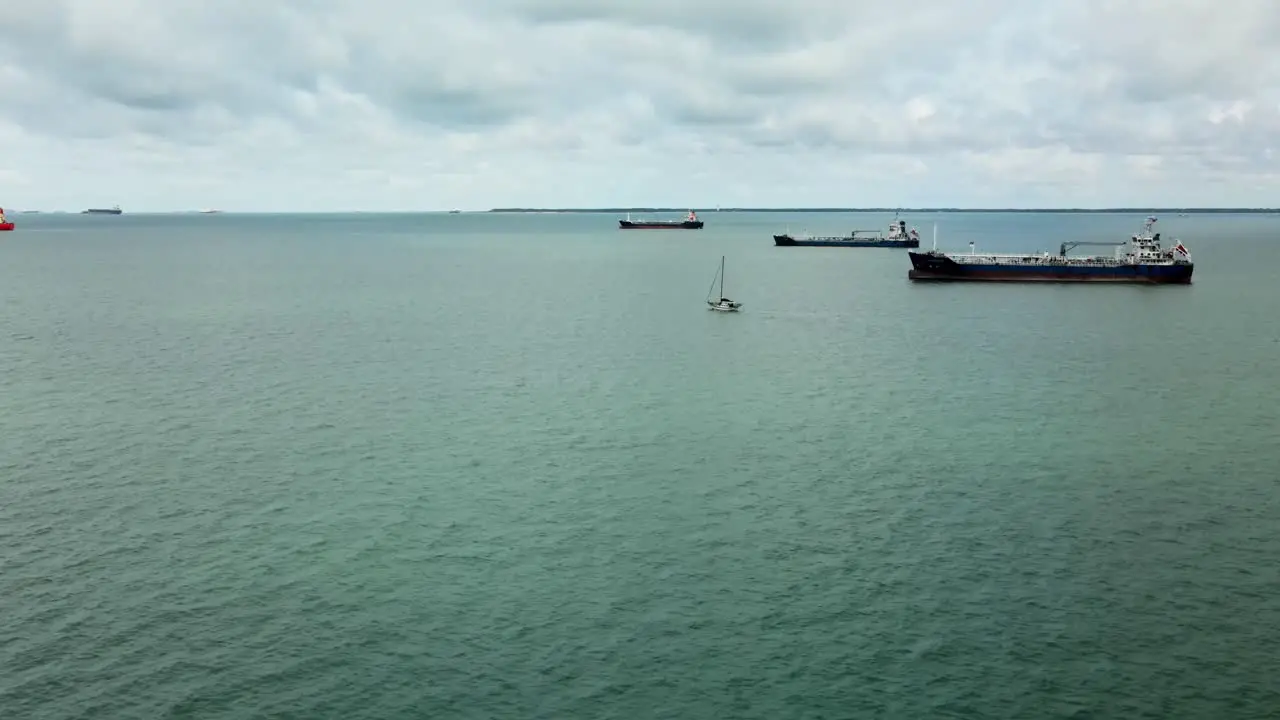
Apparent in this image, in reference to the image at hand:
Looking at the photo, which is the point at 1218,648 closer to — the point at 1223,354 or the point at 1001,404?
the point at 1001,404

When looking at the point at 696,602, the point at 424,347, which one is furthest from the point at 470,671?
the point at 424,347

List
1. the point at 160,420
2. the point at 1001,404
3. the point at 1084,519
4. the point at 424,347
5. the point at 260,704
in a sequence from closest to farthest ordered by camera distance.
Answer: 1. the point at 260,704
2. the point at 1084,519
3. the point at 160,420
4. the point at 1001,404
5. the point at 424,347

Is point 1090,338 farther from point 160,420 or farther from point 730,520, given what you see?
point 160,420

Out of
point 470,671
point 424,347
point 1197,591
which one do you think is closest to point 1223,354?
point 1197,591

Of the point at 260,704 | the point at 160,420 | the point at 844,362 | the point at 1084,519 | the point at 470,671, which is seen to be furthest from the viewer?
the point at 844,362

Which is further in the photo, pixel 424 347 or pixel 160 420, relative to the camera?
pixel 424 347

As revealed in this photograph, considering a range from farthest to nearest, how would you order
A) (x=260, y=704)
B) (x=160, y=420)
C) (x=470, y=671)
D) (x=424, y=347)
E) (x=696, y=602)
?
(x=424, y=347), (x=160, y=420), (x=696, y=602), (x=470, y=671), (x=260, y=704)
